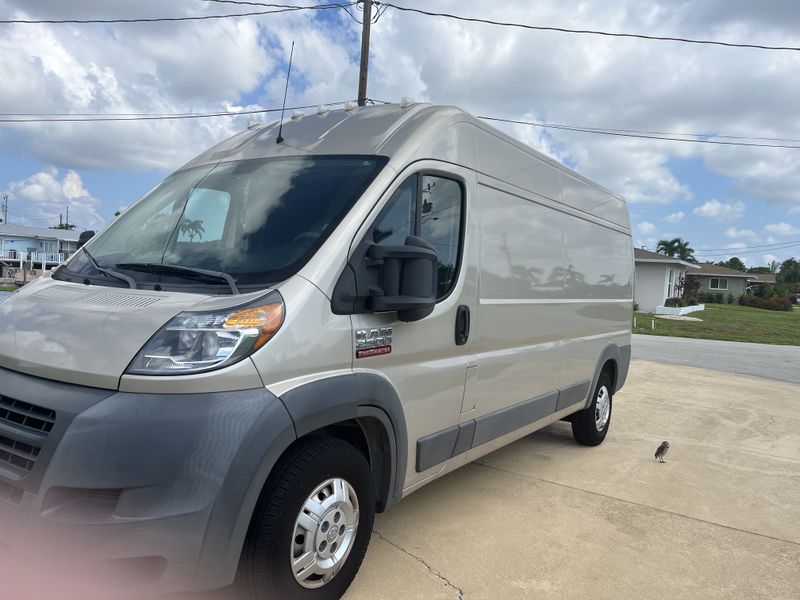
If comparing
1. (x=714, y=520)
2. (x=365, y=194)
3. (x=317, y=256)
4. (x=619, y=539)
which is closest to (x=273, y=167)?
(x=365, y=194)

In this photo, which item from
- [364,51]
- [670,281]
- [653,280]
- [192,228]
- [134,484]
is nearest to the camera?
[134,484]

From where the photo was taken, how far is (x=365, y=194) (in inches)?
118

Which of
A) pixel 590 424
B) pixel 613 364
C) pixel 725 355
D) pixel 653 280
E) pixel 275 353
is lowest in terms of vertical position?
pixel 725 355

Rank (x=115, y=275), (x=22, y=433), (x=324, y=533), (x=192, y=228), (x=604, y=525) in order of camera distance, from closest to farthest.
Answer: (x=22, y=433) → (x=324, y=533) → (x=115, y=275) → (x=192, y=228) → (x=604, y=525)

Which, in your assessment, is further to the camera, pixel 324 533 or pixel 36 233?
pixel 36 233

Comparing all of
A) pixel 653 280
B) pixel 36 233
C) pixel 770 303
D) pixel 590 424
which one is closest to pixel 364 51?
pixel 590 424

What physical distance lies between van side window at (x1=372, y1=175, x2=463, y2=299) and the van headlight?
84 centimetres

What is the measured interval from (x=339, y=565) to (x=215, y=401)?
110 centimetres

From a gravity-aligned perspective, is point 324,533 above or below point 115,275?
below

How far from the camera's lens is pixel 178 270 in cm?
284

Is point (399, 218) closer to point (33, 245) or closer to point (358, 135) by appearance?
point (358, 135)

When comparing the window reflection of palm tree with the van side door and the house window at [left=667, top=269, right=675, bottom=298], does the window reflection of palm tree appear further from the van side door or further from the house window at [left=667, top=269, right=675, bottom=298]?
Result: the house window at [left=667, top=269, right=675, bottom=298]

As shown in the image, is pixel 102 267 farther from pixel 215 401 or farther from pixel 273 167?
pixel 215 401

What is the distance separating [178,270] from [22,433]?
92cm
